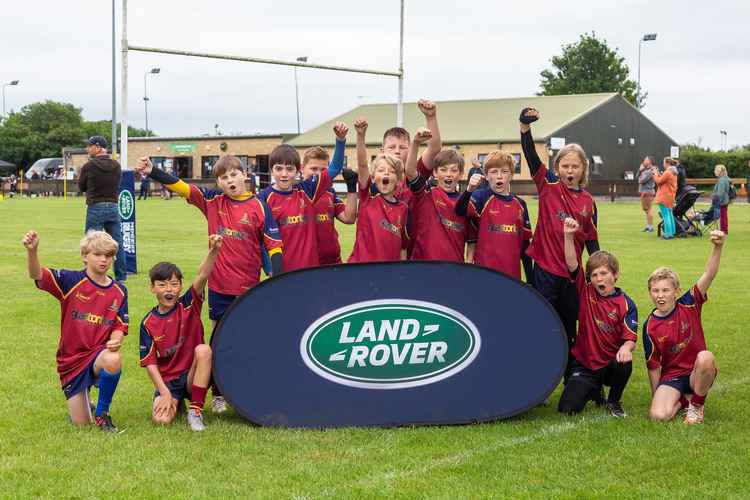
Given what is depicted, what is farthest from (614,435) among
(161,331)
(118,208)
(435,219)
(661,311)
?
(118,208)

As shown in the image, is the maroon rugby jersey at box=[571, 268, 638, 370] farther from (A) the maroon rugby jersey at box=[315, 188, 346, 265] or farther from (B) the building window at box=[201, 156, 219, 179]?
(B) the building window at box=[201, 156, 219, 179]

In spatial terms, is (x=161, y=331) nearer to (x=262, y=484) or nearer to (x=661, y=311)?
(x=262, y=484)

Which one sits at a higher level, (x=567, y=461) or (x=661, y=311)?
(x=661, y=311)

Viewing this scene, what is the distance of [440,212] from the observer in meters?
6.48

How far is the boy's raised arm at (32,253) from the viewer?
5.33 metres

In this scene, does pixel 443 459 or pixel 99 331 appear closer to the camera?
pixel 443 459

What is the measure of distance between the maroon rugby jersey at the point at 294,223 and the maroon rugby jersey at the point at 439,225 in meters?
0.78

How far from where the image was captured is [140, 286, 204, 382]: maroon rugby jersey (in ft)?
19.1

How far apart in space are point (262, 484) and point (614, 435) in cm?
218

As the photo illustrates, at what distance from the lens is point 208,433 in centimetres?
551

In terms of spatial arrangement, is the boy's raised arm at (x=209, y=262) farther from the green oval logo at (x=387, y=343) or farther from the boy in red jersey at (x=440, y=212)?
the boy in red jersey at (x=440, y=212)

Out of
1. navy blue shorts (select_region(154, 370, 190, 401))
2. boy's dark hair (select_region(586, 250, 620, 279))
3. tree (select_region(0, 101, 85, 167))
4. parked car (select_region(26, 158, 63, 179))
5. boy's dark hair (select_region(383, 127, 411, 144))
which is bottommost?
navy blue shorts (select_region(154, 370, 190, 401))

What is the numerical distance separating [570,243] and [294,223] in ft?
6.27

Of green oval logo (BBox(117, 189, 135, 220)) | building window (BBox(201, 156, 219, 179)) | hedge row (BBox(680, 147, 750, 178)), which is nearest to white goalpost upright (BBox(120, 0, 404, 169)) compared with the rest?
green oval logo (BBox(117, 189, 135, 220))
